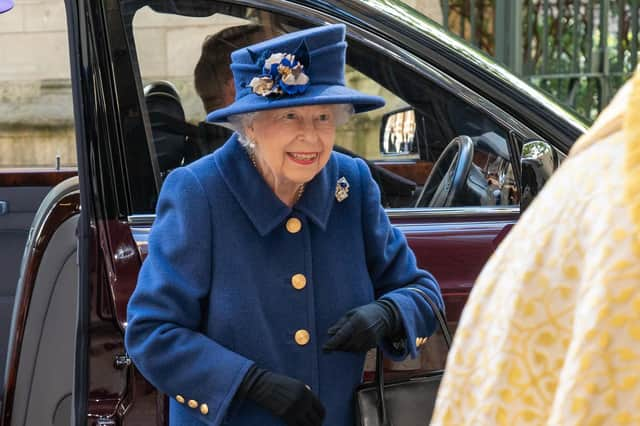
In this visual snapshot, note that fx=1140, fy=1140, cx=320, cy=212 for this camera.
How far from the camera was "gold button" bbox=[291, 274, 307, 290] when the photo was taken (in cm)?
200

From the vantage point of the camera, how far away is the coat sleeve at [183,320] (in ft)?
6.23

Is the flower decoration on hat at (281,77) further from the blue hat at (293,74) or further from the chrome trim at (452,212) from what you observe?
the chrome trim at (452,212)

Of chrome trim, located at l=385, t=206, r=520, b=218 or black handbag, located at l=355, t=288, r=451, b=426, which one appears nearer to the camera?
black handbag, located at l=355, t=288, r=451, b=426

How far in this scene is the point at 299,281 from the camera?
78.9 inches

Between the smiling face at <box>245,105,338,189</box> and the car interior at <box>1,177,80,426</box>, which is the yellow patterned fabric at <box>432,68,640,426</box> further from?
the car interior at <box>1,177,80,426</box>

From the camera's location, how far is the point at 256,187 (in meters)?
2.03

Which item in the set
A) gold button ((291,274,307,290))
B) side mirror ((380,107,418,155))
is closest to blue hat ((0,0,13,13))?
side mirror ((380,107,418,155))

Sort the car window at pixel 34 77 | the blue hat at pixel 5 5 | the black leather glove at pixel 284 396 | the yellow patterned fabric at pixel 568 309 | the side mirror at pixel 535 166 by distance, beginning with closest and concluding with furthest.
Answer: the yellow patterned fabric at pixel 568 309 → the black leather glove at pixel 284 396 → the side mirror at pixel 535 166 → the blue hat at pixel 5 5 → the car window at pixel 34 77

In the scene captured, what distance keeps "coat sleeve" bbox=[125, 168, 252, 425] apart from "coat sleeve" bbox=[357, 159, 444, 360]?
30 cm

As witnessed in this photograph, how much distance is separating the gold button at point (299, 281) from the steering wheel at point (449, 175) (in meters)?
0.97

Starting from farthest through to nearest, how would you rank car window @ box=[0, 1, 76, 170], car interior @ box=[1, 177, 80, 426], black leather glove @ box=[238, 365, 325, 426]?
car window @ box=[0, 1, 76, 170] < car interior @ box=[1, 177, 80, 426] < black leather glove @ box=[238, 365, 325, 426]

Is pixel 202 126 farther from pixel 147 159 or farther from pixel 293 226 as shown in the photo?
pixel 293 226

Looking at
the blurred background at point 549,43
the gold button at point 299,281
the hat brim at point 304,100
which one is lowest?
the blurred background at point 549,43

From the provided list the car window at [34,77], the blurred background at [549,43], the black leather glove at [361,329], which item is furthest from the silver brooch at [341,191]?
the blurred background at [549,43]
